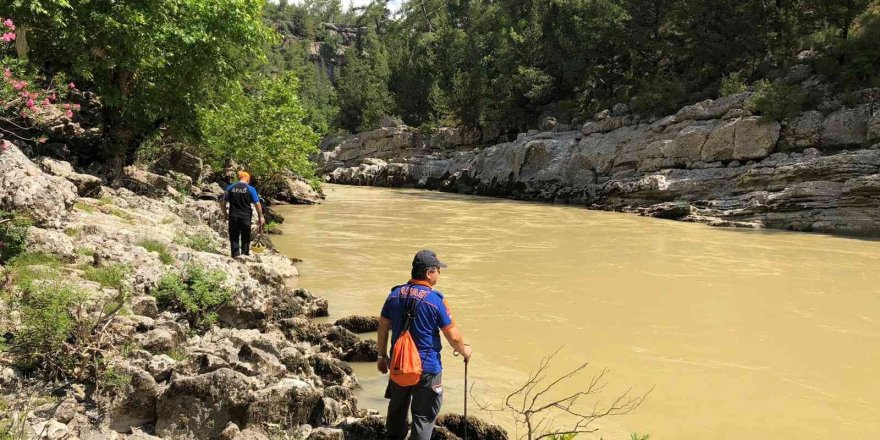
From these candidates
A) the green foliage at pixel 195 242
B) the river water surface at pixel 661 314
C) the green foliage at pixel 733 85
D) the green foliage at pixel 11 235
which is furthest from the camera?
the green foliage at pixel 733 85

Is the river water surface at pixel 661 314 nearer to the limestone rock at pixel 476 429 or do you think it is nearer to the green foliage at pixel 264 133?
the limestone rock at pixel 476 429

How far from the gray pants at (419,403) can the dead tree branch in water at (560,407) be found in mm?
1049

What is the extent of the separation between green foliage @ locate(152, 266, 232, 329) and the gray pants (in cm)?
323

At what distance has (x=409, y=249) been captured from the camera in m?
17.3

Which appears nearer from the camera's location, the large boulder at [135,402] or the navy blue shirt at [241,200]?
the large boulder at [135,402]

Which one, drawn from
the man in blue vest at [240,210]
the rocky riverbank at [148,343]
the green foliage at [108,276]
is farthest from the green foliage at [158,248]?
the man in blue vest at [240,210]

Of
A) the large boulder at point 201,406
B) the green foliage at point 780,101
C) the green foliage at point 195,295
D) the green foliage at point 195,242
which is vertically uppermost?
the green foliage at point 780,101

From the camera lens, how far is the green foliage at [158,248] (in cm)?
829

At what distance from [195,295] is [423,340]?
379 centimetres

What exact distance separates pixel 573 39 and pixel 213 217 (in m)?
41.8

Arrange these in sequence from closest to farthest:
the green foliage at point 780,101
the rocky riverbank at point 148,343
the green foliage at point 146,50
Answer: the rocky riverbank at point 148,343
the green foliage at point 146,50
the green foliage at point 780,101

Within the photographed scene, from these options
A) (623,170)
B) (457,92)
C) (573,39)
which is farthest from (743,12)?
(457,92)

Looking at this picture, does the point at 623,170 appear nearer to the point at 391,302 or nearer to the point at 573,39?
the point at 573,39

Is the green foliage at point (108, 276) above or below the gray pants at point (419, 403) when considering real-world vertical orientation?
above
